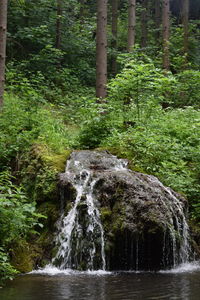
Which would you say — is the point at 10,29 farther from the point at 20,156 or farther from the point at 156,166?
the point at 156,166

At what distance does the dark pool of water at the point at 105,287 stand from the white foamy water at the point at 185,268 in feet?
0.66

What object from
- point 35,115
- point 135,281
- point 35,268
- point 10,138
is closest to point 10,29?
point 35,115

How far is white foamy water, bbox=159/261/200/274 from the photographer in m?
6.58

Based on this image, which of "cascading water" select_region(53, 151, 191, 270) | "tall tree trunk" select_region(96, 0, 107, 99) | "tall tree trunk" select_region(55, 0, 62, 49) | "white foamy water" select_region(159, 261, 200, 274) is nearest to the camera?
"white foamy water" select_region(159, 261, 200, 274)

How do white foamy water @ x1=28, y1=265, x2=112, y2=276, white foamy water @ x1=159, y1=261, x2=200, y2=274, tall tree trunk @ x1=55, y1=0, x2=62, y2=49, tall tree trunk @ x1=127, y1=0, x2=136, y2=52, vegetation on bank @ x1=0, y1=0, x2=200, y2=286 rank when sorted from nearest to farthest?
white foamy water @ x1=28, y1=265, x2=112, y2=276
white foamy water @ x1=159, y1=261, x2=200, y2=274
vegetation on bank @ x1=0, y1=0, x2=200, y2=286
tall tree trunk @ x1=127, y1=0, x2=136, y2=52
tall tree trunk @ x1=55, y1=0, x2=62, y2=49

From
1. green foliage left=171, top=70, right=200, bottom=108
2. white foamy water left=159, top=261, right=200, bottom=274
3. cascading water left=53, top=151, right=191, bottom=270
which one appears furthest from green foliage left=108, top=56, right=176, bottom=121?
white foamy water left=159, top=261, right=200, bottom=274

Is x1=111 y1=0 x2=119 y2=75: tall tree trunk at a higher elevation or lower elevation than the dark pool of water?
higher

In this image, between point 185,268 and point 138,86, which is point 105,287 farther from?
point 138,86

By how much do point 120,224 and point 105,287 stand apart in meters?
1.75

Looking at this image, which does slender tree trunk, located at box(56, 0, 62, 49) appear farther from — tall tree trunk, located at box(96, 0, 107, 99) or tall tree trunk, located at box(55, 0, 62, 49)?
tall tree trunk, located at box(96, 0, 107, 99)

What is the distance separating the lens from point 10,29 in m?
18.6

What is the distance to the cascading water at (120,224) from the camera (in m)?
6.82

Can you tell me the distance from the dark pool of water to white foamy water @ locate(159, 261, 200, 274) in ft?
0.66

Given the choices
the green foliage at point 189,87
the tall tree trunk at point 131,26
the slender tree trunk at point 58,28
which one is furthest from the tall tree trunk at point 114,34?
the green foliage at point 189,87
